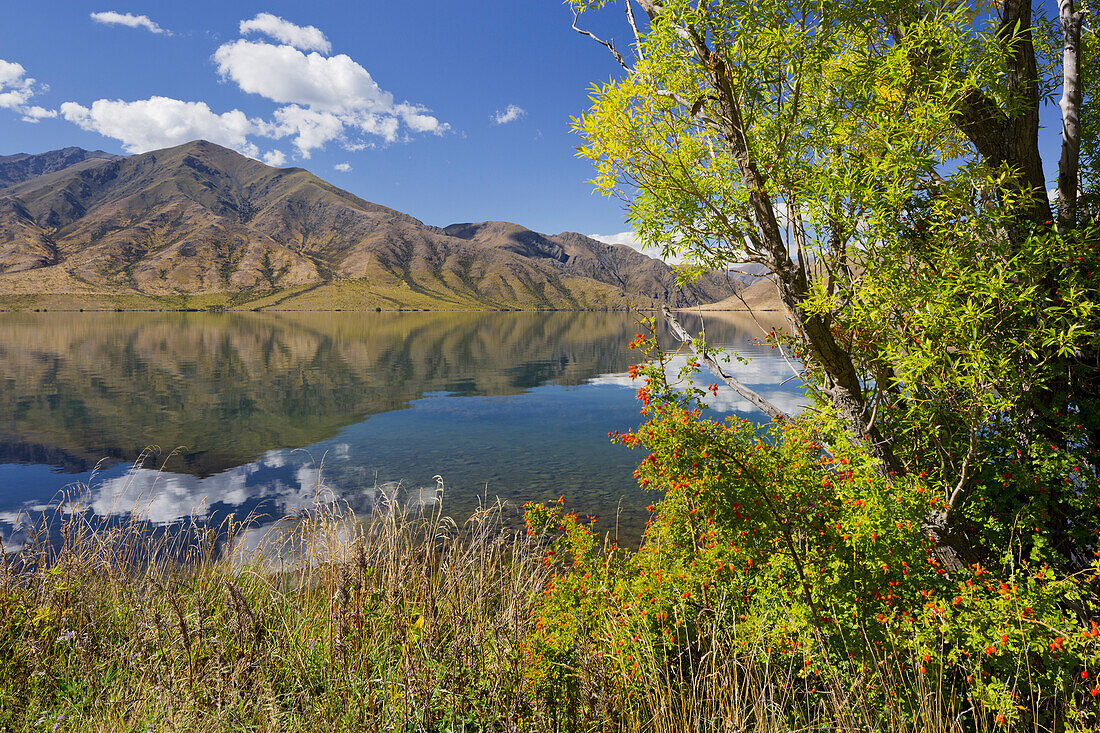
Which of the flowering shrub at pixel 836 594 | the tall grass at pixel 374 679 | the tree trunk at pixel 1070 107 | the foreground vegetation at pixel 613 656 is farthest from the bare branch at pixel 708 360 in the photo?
the tree trunk at pixel 1070 107

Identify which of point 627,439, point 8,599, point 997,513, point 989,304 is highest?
point 989,304

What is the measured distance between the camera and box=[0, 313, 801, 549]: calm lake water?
17.9m

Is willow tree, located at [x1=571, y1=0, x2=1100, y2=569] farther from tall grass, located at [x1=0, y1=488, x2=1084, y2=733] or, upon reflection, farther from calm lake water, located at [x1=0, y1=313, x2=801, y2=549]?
calm lake water, located at [x1=0, y1=313, x2=801, y2=549]

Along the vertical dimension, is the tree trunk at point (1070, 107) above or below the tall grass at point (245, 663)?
above

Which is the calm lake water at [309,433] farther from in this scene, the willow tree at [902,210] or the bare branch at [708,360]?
the willow tree at [902,210]

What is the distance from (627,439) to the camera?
591 cm

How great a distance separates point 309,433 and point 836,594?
27.2 metres

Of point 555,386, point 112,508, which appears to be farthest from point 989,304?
point 555,386

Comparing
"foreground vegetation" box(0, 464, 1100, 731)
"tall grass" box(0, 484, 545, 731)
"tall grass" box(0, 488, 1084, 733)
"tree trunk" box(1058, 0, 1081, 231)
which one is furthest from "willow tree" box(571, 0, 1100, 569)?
"tall grass" box(0, 484, 545, 731)

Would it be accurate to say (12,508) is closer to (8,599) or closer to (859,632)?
(8,599)

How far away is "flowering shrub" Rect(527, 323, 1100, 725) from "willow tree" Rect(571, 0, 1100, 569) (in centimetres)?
65

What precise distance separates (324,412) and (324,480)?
14.2 m

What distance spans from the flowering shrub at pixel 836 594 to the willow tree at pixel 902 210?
646mm

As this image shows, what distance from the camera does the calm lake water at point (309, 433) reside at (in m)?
17.9
